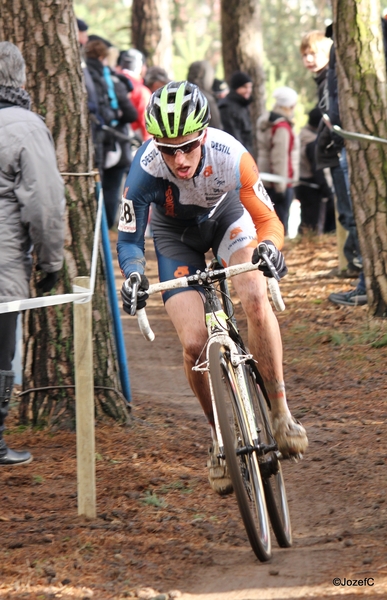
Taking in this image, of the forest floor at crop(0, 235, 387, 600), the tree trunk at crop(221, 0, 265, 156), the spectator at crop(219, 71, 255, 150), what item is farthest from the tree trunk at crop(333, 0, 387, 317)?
the tree trunk at crop(221, 0, 265, 156)

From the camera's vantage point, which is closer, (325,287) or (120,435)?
(120,435)

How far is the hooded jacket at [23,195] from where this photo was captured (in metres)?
5.18

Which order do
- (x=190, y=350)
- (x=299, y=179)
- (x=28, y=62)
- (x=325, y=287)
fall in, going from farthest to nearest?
1. (x=299, y=179)
2. (x=325, y=287)
3. (x=28, y=62)
4. (x=190, y=350)

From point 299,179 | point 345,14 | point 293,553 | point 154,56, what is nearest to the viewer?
point 293,553

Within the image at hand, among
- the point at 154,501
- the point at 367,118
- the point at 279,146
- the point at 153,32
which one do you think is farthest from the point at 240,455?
the point at 153,32

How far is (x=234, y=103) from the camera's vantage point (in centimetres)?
1350

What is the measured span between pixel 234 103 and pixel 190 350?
9.34 meters

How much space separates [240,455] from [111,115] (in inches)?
351

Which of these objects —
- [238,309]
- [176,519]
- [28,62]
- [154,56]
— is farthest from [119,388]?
[154,56]

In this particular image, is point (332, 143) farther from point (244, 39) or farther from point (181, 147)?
point (244, 39)

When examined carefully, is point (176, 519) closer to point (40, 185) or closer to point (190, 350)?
point (190, 350)

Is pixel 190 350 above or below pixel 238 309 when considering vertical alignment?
above

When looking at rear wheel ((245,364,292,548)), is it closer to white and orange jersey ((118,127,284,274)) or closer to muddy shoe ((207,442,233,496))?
muddy shoe ((207,442,233,496))

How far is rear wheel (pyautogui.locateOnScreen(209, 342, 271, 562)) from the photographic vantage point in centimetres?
406
